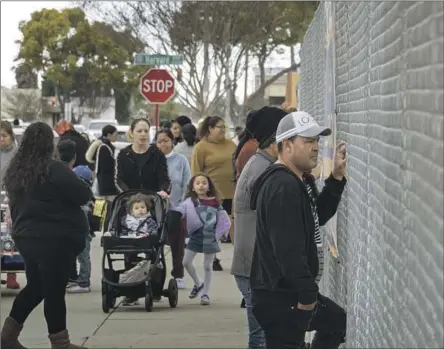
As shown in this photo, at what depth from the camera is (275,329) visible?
538cm

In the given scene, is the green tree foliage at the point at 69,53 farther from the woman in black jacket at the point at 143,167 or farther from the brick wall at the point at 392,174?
the brick wall at the point at 392,174

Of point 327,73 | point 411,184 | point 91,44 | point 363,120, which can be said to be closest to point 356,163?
point 363,120

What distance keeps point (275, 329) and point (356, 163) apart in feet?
3.54

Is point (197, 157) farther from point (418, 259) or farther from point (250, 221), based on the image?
point (418, 259)

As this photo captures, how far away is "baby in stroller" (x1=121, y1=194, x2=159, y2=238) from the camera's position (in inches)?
405

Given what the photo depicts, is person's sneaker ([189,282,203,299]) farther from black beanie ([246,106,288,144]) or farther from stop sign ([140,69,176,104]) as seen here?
stop sign ([140,69,176,104])

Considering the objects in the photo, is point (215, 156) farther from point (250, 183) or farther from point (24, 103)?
point (24, 103)

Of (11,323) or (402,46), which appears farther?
(11,323)

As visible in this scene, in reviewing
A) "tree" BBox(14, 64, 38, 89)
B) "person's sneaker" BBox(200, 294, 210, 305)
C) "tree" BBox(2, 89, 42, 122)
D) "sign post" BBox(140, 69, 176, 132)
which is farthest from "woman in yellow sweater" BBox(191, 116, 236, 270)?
"tree" BBox(2, 89, 42, 122)

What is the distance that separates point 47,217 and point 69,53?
158 feet

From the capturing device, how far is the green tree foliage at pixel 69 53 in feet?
172

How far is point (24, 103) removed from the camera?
6131 centimetres

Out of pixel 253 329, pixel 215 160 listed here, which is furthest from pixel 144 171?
pixel 253 329

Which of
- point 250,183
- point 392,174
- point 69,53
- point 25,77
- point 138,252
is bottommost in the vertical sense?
point 138,252
